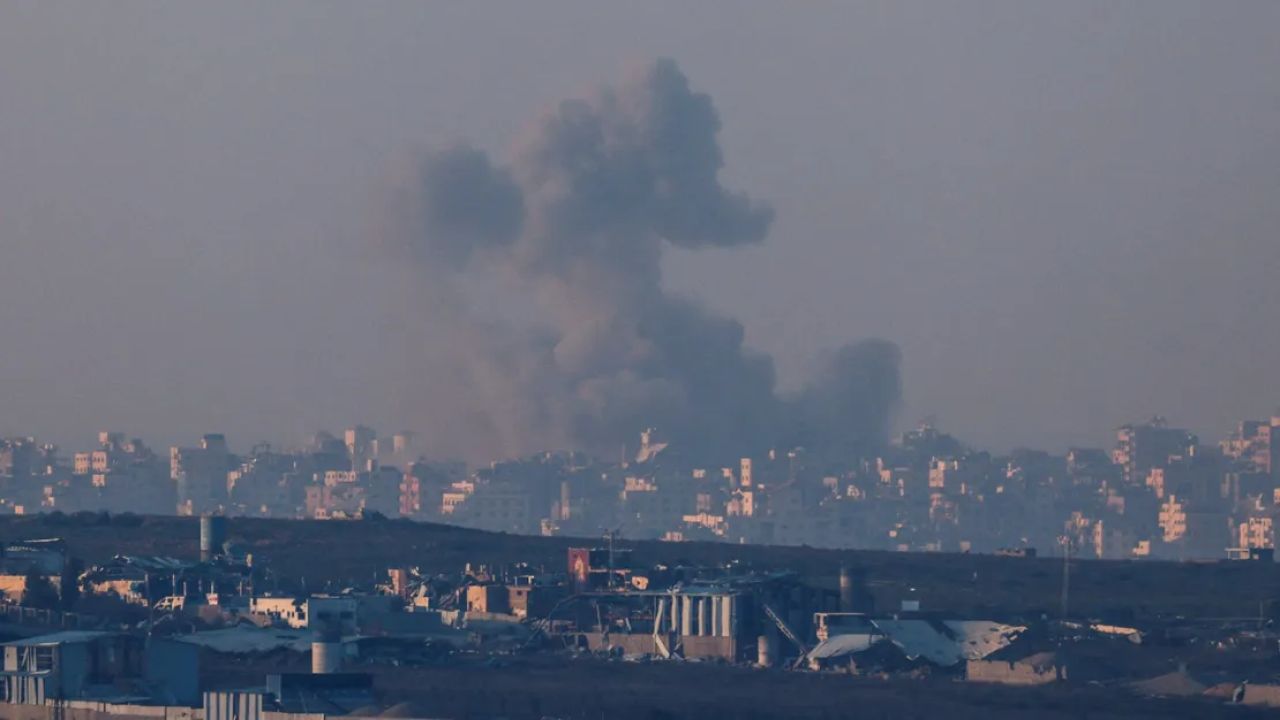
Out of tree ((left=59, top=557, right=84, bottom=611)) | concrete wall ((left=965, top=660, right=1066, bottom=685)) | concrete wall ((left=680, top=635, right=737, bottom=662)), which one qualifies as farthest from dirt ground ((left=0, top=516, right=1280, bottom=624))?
concrete wall ((left=965, top=660, right=1066, bottom=685))

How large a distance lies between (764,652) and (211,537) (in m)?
23.9

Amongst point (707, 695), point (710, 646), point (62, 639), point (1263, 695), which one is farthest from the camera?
point (710, 646)

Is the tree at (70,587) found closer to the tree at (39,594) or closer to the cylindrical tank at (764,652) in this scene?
the tree at (39,594)

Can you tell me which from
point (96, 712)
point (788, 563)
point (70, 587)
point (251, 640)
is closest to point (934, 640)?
point (251, 640)

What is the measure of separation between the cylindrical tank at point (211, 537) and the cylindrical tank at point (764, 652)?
22241 millimetres

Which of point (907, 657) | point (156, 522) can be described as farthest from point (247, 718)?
point (156, 522)

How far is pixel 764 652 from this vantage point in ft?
192

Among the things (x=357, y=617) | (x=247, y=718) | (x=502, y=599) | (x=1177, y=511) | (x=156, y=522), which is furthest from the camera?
(x=1177, y=511)

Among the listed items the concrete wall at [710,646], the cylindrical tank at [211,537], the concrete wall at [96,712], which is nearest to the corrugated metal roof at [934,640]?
the concrete wall at [710,646]

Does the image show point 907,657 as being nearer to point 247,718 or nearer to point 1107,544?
point 247,718

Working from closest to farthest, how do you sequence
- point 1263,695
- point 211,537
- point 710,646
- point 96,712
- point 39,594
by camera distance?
point 96,712 < point 1263,695 < point 710,646 < point 39,594 < point 211,537

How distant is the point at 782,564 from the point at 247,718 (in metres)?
41.4

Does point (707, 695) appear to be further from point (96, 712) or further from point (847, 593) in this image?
point (847, 593)

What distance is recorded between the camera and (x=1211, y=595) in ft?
253
